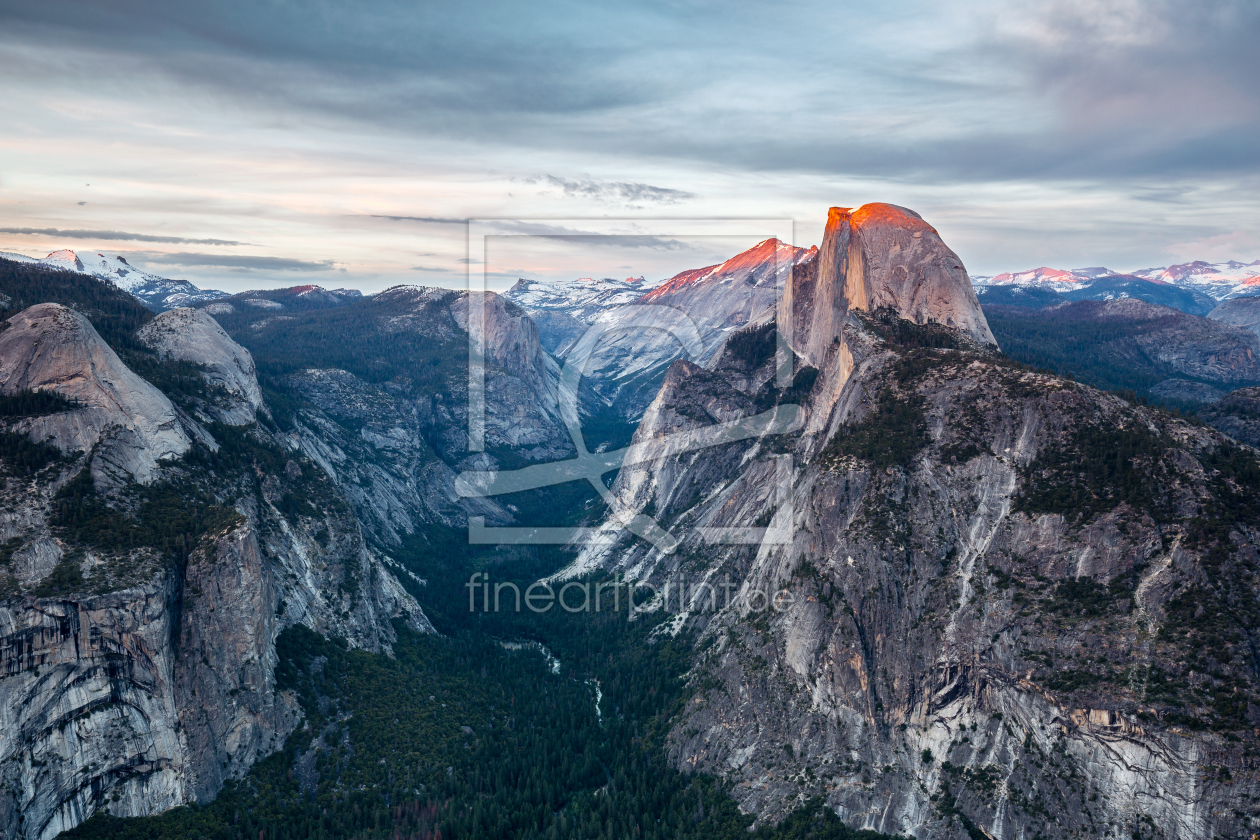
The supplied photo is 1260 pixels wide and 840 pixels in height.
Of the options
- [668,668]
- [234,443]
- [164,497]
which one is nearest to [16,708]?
[164,497]

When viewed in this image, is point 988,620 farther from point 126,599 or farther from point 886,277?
point 126,599

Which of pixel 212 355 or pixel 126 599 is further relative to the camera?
pixel 212 355
